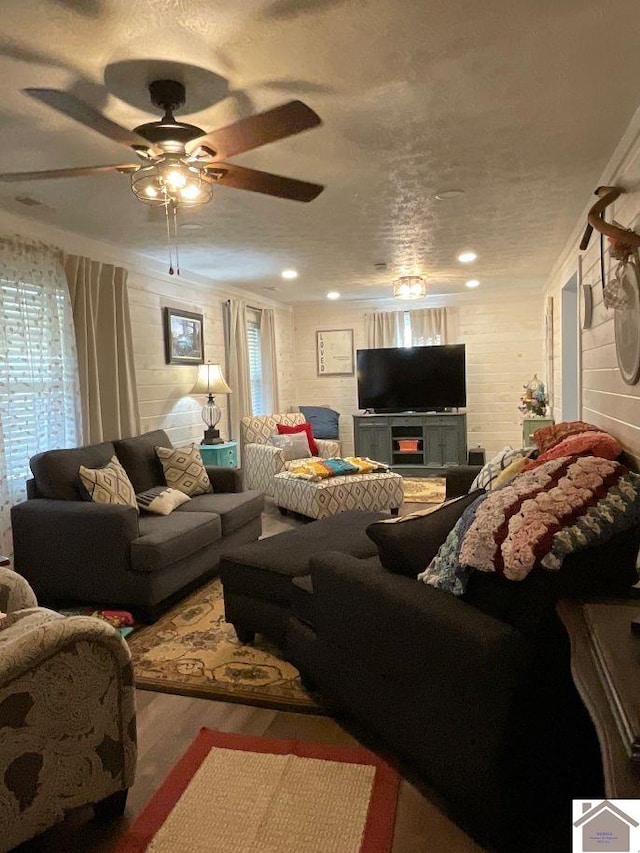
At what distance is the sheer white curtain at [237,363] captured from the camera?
6.43 metres

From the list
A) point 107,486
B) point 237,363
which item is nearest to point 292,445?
point 237,363

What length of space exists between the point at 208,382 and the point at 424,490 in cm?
271

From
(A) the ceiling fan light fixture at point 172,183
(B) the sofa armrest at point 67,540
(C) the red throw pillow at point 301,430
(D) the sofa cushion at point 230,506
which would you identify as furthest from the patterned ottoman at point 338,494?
(A) the ceiling fan light fixture at point 172,183

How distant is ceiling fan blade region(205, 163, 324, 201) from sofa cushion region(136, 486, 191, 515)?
6.88ft

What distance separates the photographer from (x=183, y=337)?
5.58m

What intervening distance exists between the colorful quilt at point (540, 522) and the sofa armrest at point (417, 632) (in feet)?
0.39

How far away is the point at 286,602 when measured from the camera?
2625mm

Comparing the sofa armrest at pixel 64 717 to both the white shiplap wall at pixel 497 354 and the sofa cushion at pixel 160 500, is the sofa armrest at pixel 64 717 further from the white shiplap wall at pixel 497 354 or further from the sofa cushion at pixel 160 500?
the white shiplap wall at pixel 497 354

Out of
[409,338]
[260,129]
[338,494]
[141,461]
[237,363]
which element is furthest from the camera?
[409,338]

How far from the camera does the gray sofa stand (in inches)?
124

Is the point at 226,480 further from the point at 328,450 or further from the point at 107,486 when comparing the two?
the point at 328,450

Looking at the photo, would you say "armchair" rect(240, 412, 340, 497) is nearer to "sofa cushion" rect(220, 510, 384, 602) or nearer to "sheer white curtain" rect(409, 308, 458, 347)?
"sheer white curtain" rect(409, 308, 458, 347)

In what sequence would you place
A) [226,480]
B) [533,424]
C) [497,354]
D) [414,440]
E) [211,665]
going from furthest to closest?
Answer: [497,354]
[414,440]
[533,424]
[226,480]
[211,665]

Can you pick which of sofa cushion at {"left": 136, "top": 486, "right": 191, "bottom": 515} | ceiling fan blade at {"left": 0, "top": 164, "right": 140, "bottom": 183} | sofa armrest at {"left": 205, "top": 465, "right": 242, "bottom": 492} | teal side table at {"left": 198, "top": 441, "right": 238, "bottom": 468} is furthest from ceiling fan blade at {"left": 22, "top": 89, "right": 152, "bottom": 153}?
teal side table at {"left": 198, "top": 441, "right": 238, "bottom": 468}
